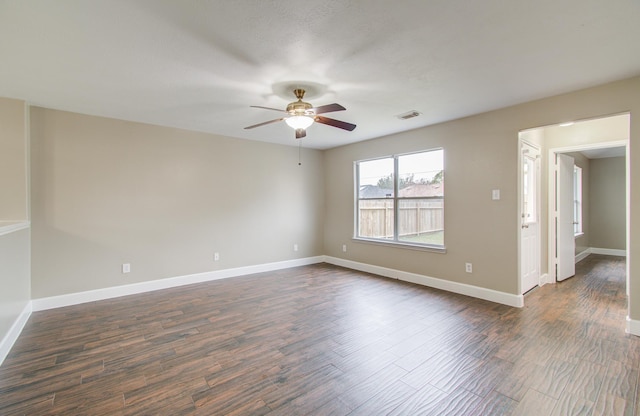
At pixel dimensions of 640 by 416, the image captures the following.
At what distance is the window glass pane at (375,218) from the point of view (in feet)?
17.2

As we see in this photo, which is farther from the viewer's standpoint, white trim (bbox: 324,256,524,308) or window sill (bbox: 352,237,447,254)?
window sill (bbox: 352,237,447,254)

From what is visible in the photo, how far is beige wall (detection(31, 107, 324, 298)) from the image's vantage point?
3.58 metres

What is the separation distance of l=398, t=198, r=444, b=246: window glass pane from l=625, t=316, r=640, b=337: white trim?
2.03 m

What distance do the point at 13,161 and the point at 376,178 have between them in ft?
16.5

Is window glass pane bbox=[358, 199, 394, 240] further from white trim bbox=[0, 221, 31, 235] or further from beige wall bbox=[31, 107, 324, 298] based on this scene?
white trim bbox=[0, 221, 31, 235]

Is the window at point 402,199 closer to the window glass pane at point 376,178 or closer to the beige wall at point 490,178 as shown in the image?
the window glass pane at point 376,178

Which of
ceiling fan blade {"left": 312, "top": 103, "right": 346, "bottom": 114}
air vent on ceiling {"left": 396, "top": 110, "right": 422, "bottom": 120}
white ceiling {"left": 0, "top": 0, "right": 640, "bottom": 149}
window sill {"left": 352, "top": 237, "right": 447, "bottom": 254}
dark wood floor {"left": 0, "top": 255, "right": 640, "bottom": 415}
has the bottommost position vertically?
dark wood floor {"left": 0, "top": 255, "right": 640, "bottom": 415}

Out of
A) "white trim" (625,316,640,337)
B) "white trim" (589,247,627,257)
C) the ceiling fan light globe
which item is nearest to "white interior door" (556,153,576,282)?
"white trim" (625,316,640,337)

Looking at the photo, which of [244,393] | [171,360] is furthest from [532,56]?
[171,360]

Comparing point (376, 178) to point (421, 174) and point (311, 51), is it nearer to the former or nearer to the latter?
point (421, 174)

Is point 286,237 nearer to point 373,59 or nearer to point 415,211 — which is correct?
point 415,211

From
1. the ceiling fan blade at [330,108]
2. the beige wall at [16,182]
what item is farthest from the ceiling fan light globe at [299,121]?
the beige wall at [16,182]

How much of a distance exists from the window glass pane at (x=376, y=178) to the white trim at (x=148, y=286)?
204 cm

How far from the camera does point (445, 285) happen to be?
423cm
